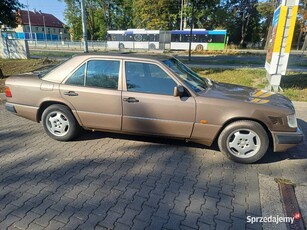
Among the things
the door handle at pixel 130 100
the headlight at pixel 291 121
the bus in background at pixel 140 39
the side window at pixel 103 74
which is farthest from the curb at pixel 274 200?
the bus in background at pixel 140 39

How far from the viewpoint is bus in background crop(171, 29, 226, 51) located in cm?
2917

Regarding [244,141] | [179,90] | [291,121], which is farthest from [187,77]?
[291,121]

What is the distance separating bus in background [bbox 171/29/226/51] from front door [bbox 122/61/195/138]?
90.8 ft

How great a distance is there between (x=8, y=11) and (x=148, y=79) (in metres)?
12.0

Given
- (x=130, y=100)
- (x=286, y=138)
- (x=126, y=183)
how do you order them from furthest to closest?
(x=130, y=100) → (x=286, y=138) → (x=126, y=183)

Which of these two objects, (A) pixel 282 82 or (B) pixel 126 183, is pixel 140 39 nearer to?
(A) pixel 282 82

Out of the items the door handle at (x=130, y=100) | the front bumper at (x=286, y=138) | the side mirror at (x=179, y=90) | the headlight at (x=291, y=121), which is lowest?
the front bumper at (x=286, y=138)

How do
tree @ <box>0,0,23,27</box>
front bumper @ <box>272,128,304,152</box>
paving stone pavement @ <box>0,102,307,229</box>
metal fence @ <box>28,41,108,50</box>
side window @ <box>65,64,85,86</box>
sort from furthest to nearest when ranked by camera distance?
metal fence @ <box>28,41,108,50</box>
tree @ <box>0,0,23,27</box>
side window @ <box>65,64,85,86</box>
front bumper @ <box>272,128,304,152</box>
paving stone pavement @ <box>0,102,307,229</box>

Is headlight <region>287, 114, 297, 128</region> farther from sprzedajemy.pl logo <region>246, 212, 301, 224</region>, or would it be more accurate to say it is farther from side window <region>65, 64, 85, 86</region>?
side window <region>65, 64, 85, 86</region>

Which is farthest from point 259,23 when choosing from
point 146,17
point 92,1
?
point 92,1

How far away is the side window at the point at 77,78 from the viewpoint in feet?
12.5

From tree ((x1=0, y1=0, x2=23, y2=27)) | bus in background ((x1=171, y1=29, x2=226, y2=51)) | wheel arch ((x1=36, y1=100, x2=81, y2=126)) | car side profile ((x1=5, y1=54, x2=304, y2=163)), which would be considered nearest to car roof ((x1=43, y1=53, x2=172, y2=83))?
car side profile ((x1=5, y1=54, x2=304, y2=163))

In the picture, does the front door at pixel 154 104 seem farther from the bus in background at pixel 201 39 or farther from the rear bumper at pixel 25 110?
the bus in background at pixel 201 39

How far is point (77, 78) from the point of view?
12.6ft
